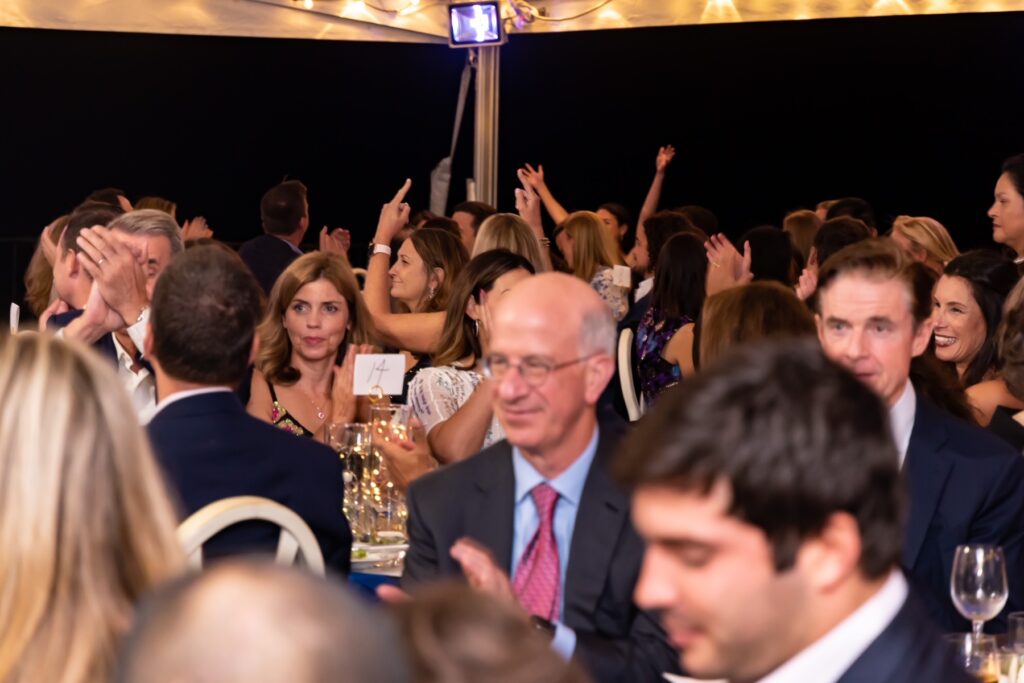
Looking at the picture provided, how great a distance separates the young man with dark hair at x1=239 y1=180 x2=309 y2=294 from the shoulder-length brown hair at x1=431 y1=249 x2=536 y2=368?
232 centimetres

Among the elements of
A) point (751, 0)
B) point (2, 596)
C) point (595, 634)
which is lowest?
point (595, 634)

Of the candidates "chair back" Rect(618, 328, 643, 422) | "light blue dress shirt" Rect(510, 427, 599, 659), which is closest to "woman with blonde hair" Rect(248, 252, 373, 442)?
"chair back" Rect(618, 328, 643, 422)

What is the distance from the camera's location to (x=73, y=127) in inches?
464

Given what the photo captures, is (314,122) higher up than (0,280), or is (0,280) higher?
(314,122)

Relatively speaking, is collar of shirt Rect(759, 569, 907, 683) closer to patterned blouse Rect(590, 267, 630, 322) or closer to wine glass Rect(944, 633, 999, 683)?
wine glass Rect(944, 633, 999, 683)

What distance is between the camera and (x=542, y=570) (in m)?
2.90

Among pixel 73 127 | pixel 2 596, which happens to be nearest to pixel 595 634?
pixel 2 596

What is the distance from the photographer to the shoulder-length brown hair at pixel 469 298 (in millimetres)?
4977

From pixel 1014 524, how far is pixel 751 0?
6565mm

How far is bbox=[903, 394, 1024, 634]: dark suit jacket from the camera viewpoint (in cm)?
312

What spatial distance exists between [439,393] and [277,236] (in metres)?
2.86

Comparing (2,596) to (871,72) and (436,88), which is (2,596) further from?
(436,88)

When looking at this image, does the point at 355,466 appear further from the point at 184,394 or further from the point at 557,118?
the point at 557,118

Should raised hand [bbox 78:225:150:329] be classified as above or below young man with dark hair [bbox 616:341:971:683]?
above
